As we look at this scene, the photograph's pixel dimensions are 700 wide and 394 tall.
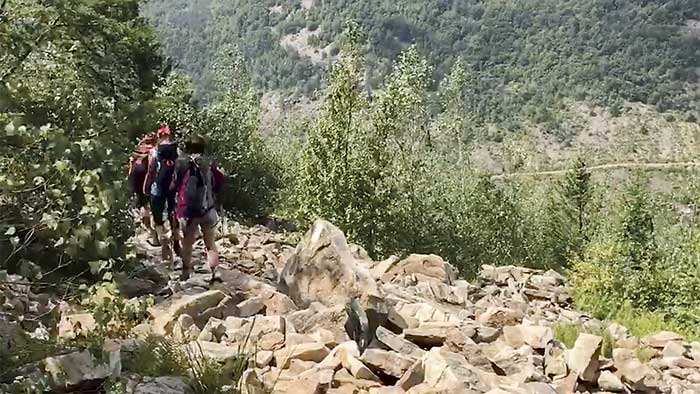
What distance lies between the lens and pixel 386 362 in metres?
5.95

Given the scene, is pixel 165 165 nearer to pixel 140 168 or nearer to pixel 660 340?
pixel 140 168

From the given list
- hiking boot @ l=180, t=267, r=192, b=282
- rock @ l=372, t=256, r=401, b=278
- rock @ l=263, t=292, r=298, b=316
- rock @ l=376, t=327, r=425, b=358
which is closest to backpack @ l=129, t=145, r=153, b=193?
hiking boot @ l=180, t=267, r=192, b=282

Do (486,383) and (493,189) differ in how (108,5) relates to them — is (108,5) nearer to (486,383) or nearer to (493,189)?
(486,383)

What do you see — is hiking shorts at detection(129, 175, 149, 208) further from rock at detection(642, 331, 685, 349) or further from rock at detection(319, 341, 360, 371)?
rock at detection(642, 331, 685, 349)

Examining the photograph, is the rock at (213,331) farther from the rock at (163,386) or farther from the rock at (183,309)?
the rock at (163,386)

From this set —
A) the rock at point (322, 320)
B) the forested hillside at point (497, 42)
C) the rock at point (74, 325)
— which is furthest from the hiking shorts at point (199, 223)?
the forested hillside at point (497, 42)

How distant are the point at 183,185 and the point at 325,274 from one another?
192cm

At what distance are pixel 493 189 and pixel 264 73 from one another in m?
117

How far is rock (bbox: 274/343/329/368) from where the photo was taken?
5836 mm

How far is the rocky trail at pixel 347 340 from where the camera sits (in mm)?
5430

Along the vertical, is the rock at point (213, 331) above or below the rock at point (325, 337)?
above

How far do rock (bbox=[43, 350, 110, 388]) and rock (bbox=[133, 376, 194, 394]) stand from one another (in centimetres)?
24

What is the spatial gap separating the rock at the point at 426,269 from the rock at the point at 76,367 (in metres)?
6.78

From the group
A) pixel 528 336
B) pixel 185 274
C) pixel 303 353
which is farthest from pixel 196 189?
pixel 528 336
